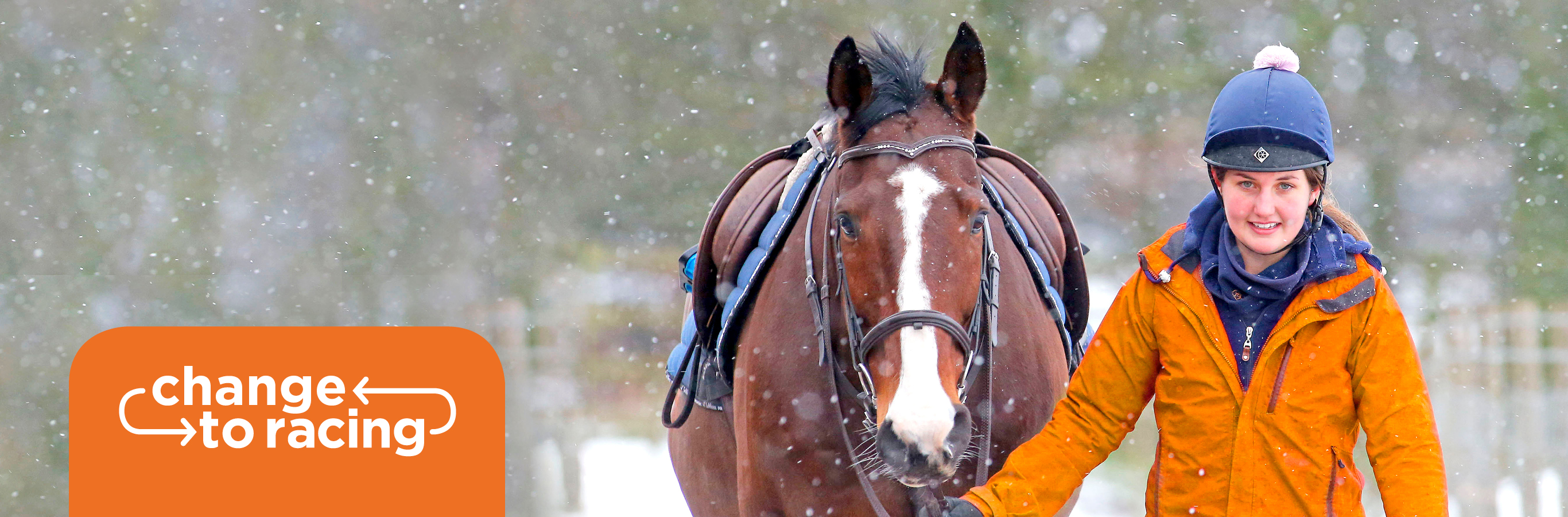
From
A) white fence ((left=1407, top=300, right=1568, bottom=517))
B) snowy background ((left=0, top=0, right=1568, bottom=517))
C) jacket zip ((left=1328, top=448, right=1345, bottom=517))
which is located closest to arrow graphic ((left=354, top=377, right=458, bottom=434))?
snowy background ((left=0, top=0, right=1568, bottom=517))

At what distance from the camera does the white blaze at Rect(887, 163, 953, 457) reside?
2258 millimetres

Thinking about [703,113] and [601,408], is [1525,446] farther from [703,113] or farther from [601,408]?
[601,408]

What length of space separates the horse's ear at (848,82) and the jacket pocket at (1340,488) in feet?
4.01

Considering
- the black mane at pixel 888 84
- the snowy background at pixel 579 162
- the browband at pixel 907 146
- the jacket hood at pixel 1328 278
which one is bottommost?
the jacket hood at pixel 1328 278

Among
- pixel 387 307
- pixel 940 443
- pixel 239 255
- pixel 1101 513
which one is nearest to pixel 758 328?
pixel 940 443

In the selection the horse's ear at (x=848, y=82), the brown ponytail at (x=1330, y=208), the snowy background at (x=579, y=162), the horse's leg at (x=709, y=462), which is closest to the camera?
the brown ponytail at (x=1330, y=208)

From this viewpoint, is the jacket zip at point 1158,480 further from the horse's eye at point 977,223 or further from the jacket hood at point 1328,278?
the horse's eye at point 977,223

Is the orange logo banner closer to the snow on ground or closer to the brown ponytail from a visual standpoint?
the snow on ground

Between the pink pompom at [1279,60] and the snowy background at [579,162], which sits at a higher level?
the snowy background at [579,162]

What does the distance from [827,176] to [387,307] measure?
31.5ft

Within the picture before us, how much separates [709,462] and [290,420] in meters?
3.49

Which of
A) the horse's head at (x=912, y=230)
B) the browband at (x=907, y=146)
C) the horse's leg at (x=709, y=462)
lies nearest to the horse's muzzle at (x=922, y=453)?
the horse's head at (x=912, y=230)

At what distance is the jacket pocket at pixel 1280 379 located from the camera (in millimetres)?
2021

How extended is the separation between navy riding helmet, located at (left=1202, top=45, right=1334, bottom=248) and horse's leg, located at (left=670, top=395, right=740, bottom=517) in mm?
1631
